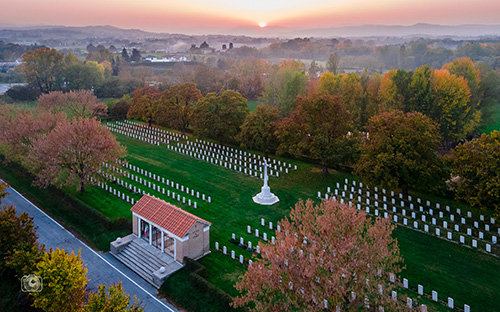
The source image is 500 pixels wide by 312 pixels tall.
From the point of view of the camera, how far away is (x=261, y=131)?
37031mm

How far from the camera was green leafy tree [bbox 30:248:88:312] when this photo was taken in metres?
14.1

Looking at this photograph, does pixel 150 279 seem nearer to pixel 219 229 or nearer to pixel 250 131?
pixel 219 229

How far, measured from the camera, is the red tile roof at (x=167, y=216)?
19750 millimetres

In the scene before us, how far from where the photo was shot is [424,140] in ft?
83.5

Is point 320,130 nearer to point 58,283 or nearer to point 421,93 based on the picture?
point 421,93

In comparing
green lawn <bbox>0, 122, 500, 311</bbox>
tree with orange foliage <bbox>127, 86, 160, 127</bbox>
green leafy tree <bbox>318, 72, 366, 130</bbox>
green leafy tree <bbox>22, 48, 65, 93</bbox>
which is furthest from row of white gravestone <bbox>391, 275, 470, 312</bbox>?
green leafy tree <bbox>22, 48, 65, 93</bbox>

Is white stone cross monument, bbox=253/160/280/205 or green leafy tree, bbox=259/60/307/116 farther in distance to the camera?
green leafy tree, bbox=259/60/307/116

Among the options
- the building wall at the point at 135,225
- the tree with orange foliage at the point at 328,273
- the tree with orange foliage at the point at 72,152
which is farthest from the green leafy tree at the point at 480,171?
the tree with orange foliage at the point at 72,152

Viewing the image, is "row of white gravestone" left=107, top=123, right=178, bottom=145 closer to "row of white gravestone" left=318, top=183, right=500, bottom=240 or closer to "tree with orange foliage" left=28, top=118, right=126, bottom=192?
"tree with orange foliage" left=28, top=118, right=126, bottom=192

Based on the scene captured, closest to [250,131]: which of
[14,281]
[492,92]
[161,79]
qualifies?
[14,281]

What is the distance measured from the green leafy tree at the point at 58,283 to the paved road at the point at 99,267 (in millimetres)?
3575

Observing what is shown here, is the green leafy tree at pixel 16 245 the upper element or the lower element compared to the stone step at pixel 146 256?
upper

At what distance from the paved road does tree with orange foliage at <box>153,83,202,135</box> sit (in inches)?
915

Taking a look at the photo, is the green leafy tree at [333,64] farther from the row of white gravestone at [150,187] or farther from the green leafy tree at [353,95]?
the row of white gravestone at [150,187]
